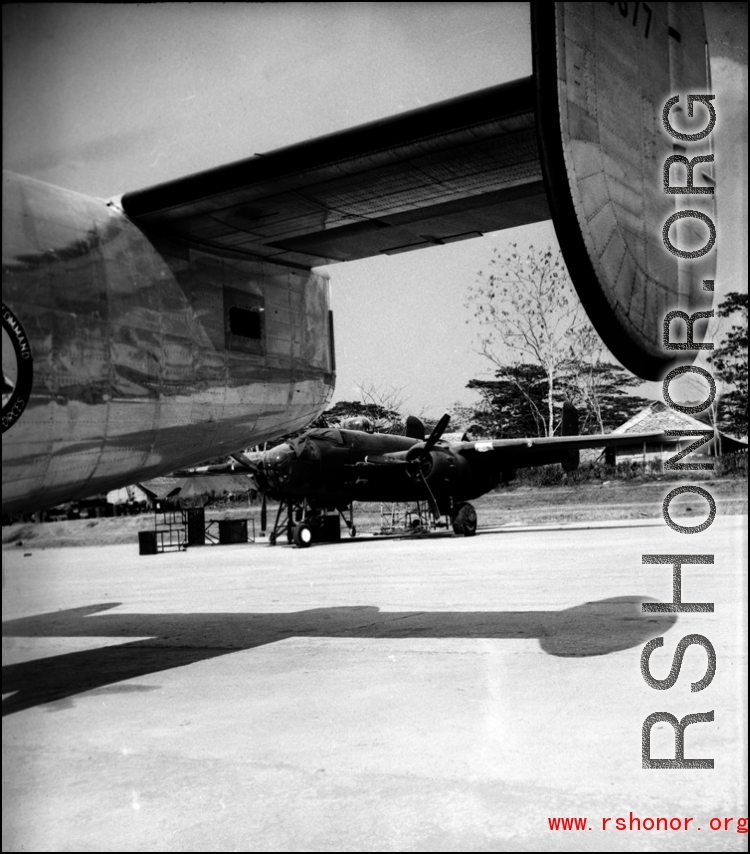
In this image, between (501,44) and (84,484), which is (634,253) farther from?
(84,484)

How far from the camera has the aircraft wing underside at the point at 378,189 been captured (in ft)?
17.5

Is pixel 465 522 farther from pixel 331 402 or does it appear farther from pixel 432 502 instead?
pixel 331 402

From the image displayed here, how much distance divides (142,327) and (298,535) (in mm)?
17453

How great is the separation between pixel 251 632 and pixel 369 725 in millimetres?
3885

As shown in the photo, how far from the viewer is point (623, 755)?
13.1 feet

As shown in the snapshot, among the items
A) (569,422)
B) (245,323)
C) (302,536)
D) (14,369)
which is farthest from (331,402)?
(569,422)

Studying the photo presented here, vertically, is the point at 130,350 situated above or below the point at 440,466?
above

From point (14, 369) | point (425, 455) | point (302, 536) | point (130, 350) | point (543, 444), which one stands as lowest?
point (302, 536)

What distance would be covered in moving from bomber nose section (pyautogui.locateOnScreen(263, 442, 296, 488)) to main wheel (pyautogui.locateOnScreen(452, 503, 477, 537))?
587cm

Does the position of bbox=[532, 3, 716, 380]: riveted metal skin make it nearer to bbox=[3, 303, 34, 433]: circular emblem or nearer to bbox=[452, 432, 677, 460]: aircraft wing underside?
bbox=[3, 303, 34, 433]: circular emblem

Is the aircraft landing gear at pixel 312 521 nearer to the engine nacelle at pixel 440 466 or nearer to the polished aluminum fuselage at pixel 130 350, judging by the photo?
the engine nacelle at pixel 440 466

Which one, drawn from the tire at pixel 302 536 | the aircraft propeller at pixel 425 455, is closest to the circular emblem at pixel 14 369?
the tire at pixel 302 536

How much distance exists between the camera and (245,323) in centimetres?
764

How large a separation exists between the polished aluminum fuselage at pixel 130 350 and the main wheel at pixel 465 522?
18.2 metres
